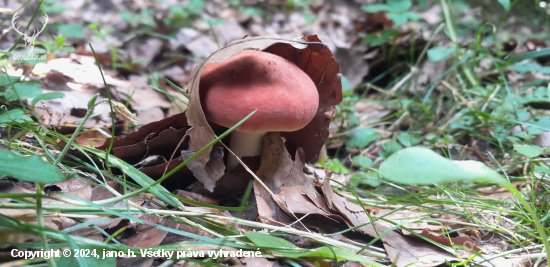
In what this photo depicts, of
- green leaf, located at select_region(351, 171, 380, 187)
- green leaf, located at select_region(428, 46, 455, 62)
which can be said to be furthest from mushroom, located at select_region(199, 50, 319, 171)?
green leaf, located at select_region(428, 46, 455, 62)

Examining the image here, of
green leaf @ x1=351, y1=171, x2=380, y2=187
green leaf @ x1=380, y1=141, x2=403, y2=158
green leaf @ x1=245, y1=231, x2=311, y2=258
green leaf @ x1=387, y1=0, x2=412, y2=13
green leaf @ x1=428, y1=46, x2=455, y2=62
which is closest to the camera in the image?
green leaf @ x1=245, y1=231, x2=311, y2=258

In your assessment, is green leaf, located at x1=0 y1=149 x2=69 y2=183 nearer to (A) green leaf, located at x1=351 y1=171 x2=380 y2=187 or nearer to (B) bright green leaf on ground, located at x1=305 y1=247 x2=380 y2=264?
(B) bright green leaf on ground, located at x1=305 y1=247 x2=380 y2=264

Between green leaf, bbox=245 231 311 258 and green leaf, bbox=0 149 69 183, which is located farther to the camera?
green leaf, bbox=245 231 311 258

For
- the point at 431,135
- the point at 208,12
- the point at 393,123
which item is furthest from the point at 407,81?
the point at 208,12

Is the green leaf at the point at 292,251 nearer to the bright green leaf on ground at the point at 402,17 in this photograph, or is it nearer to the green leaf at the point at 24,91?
the green leaf at the point at 24,91

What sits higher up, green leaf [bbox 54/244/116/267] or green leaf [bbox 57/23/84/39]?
green leaf [bbox 54/244/116/267]

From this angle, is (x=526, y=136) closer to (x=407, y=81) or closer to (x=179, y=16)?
(x=407, y=81)

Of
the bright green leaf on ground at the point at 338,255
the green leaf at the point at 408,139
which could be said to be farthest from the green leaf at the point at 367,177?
the bright green leaf on ground at the point at 338,255
